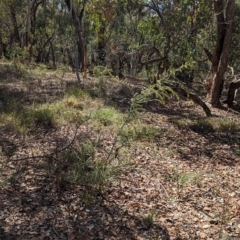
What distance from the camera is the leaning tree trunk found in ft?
26.7

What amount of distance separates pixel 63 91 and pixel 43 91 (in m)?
0.54

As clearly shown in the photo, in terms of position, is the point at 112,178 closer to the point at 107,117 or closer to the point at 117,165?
the point at 117,165

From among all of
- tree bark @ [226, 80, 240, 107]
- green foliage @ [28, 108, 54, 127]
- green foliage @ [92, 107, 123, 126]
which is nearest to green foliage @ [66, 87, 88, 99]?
green foliage @ [92, 107, 123, 126]

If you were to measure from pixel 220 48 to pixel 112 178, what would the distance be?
6.34m

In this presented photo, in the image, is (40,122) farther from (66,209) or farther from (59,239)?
(59,239)

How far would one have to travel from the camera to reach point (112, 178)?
12.4 feet

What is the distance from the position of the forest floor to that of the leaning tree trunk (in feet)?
7.94

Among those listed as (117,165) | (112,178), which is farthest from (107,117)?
(112,178)

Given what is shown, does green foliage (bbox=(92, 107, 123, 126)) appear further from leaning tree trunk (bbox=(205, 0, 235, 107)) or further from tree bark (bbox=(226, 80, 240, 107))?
tree bark (bbox=(226, 80, 240, 107))

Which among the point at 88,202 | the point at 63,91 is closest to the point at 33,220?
the point at 88,202

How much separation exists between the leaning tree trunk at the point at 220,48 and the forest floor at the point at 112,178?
7.94 ft

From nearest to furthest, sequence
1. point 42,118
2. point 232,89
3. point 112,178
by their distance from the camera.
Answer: point 112,178
point 42,118
point 232,89

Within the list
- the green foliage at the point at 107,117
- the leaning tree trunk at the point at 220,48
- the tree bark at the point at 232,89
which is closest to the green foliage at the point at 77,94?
the green foliage at the point at 107,117

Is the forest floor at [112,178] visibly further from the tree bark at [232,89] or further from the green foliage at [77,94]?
the tree bark at [232,89]
